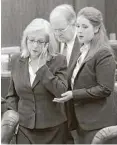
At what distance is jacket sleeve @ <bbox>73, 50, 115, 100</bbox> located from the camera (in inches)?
34.3

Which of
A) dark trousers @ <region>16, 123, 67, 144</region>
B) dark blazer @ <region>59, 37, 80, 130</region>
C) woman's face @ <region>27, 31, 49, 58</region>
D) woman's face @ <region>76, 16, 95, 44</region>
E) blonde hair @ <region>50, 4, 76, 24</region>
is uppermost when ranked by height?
blonde hair @ <region>50, 4, 76, 24</region>

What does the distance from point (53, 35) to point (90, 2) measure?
0.14 meters

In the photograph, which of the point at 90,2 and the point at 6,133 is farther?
the point at 90,2

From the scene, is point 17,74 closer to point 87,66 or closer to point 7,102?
point 7,102

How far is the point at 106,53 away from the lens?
34.4 inches

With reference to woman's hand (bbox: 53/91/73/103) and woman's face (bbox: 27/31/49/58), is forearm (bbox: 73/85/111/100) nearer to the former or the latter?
woman's hand (bbox: 53/91/73/103)

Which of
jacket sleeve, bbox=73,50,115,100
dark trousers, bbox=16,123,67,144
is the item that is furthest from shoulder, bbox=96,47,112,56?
dark trousers, bbox=16,123,67,144

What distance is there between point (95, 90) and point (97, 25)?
0.53ft

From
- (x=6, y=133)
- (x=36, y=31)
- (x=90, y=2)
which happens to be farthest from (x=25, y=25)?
(x=6, y=133)

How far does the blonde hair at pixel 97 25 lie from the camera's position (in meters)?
0.89

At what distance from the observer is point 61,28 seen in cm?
93

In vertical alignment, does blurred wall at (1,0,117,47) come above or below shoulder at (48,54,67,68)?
above

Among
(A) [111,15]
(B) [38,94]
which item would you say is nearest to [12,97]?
(B) [38,94]

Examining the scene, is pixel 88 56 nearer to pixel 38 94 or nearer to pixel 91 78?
pixel 91 78
